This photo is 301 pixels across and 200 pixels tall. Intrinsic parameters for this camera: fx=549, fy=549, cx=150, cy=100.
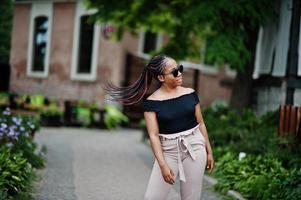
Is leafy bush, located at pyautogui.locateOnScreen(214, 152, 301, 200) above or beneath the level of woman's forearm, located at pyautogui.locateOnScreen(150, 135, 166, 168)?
beneath

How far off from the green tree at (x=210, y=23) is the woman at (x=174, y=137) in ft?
21.7

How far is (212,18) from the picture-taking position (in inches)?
449

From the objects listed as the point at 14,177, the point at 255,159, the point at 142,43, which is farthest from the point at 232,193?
the point at 142,43

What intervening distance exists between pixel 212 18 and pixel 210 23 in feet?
1.29

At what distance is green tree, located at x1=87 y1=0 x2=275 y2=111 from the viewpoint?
37.7 feet

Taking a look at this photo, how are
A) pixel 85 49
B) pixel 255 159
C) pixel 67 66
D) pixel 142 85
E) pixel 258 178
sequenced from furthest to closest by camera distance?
1. pixel 85 49
2. pixel 67 66
3. pixel 255 159
4. pixel 258 178
5. pixel 142 85

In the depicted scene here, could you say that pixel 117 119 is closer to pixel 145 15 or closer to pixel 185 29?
pixel 145 15

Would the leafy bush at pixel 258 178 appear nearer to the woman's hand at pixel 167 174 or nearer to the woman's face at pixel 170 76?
the woman's hand at pixel 167 174

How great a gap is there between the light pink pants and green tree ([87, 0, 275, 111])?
676 cm

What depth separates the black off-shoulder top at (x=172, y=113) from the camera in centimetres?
480

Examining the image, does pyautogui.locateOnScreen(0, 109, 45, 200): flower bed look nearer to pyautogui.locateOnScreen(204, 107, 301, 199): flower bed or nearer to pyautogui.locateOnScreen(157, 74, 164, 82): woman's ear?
pyautogui.locateOnScreen(157, 74, 164, 82): woman's ear

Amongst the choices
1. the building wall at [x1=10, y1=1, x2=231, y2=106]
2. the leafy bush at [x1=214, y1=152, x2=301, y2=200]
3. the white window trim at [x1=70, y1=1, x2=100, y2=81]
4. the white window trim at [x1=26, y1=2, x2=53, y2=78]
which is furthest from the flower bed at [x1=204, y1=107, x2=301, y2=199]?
the white window trim at [x1=70, y1=1, x2=100, y2=81]

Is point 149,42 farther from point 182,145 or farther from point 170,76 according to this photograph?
point 182,145

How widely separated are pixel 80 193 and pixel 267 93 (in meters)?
7.99
